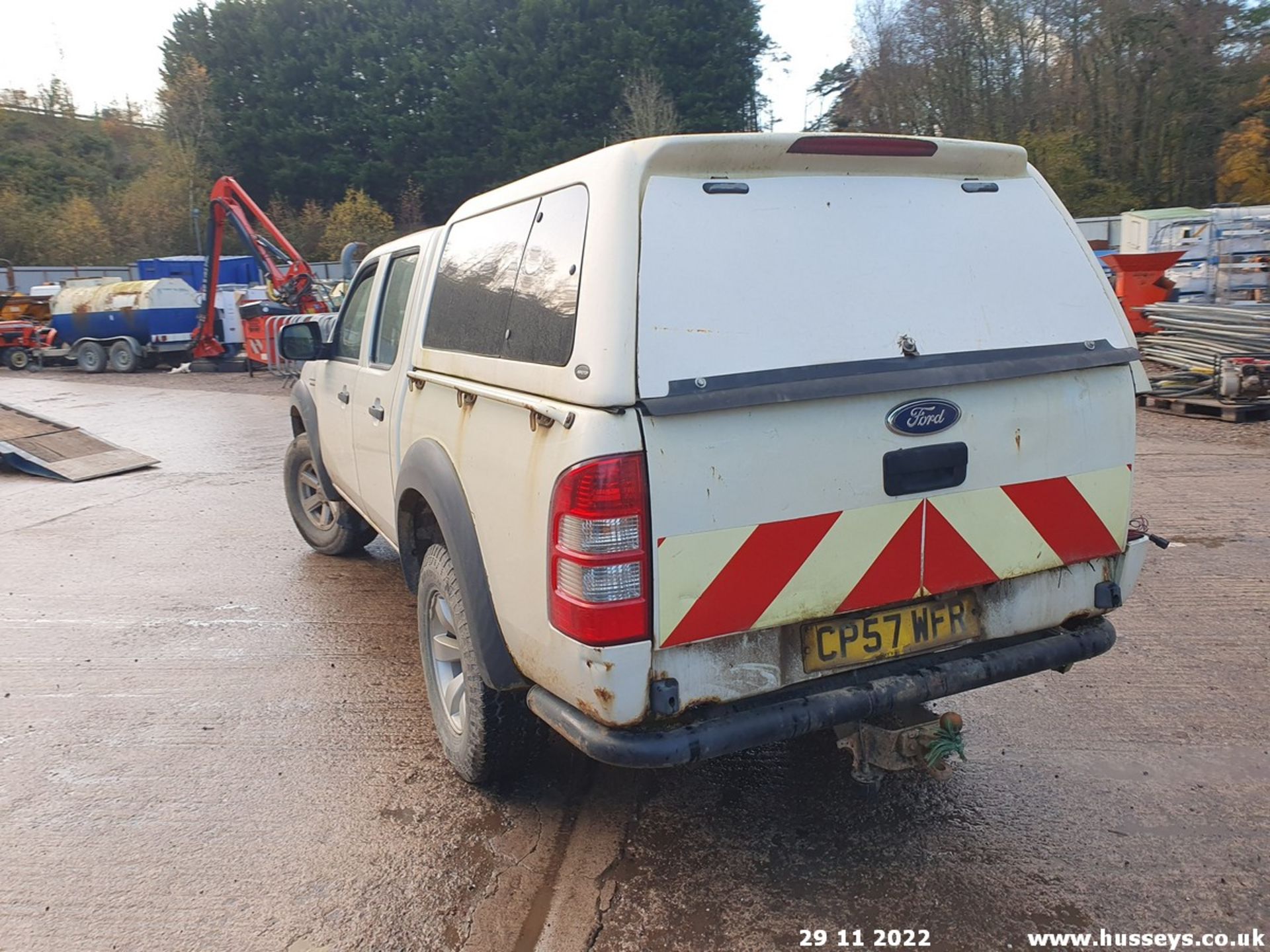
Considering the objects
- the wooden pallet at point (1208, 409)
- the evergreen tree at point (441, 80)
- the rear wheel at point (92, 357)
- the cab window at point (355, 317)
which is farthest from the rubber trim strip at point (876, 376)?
the evergreen tree at point (441, 80)

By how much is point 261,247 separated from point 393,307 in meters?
19.2

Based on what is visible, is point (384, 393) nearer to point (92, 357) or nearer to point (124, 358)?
point (124, 358)

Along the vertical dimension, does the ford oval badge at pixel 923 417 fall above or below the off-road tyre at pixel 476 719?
above

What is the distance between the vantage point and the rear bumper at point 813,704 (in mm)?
2604

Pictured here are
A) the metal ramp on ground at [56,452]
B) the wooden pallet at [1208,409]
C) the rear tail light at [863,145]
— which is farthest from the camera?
the wooden pallet at [1208,409]

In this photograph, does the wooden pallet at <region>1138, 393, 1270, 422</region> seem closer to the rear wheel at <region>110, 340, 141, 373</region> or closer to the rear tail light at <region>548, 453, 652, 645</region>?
the rear tail light at <region>548, 453, 652, 645</region>

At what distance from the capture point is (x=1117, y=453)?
312cm

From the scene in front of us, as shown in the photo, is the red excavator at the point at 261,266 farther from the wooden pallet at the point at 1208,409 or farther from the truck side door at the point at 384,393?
the truck side door at the point at 384,393

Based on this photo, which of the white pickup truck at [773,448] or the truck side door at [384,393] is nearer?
the white pickup truck at [773,448]

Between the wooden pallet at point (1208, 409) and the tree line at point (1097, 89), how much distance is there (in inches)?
902

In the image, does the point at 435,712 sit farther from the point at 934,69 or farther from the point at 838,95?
the point at 838,95

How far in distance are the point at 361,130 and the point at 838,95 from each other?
23.0m

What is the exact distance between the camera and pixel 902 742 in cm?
296

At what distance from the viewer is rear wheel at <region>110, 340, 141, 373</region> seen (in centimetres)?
2370
